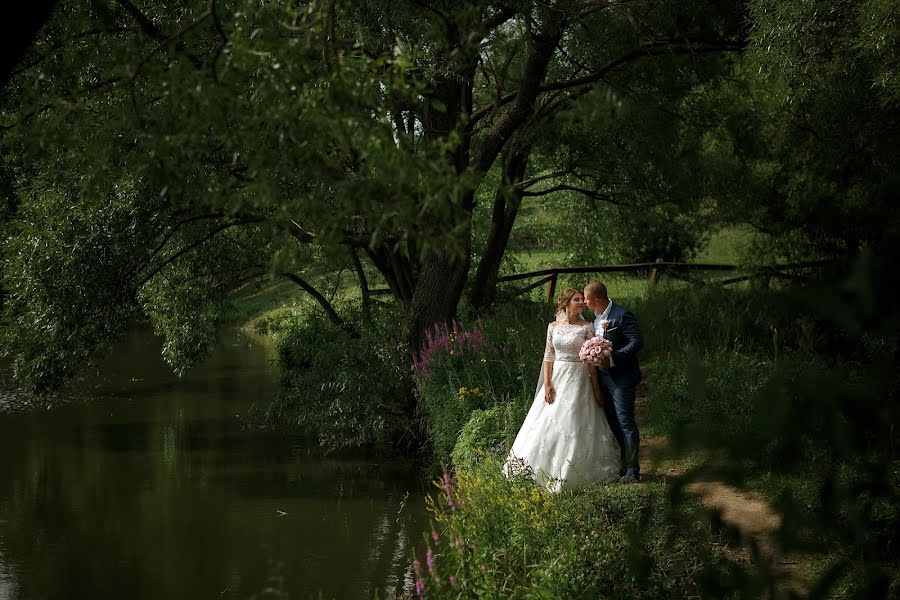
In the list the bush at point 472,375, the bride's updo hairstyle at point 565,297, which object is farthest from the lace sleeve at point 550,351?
the bush at point 472,375

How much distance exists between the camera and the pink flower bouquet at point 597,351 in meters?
10.1

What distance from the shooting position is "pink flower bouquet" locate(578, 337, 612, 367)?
10055mm

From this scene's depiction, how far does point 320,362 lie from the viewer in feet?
57.0

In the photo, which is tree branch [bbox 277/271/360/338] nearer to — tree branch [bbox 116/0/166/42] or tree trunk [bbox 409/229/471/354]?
tree trunk [bbox 409/229/471/354]

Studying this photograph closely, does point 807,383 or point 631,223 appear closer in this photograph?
point 807,383

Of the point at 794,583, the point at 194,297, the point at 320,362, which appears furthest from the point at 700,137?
the point at 794,583

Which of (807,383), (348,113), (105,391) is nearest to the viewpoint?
(807,383)

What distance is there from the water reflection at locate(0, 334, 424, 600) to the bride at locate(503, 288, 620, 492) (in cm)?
210

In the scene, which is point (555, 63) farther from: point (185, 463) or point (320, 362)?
point (185, 463)

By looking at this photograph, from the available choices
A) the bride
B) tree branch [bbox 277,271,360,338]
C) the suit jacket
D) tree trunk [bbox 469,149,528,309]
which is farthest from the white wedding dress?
tree trunk [bbox 469,149,528,309]

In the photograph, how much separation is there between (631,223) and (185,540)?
36.4ft

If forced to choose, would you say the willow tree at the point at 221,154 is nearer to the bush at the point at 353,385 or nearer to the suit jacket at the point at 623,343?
the bush at the point at 353,385

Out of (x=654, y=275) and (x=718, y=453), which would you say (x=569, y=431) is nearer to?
(x=718, y=453)

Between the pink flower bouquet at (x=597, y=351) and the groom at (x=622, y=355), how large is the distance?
0.31 ft
